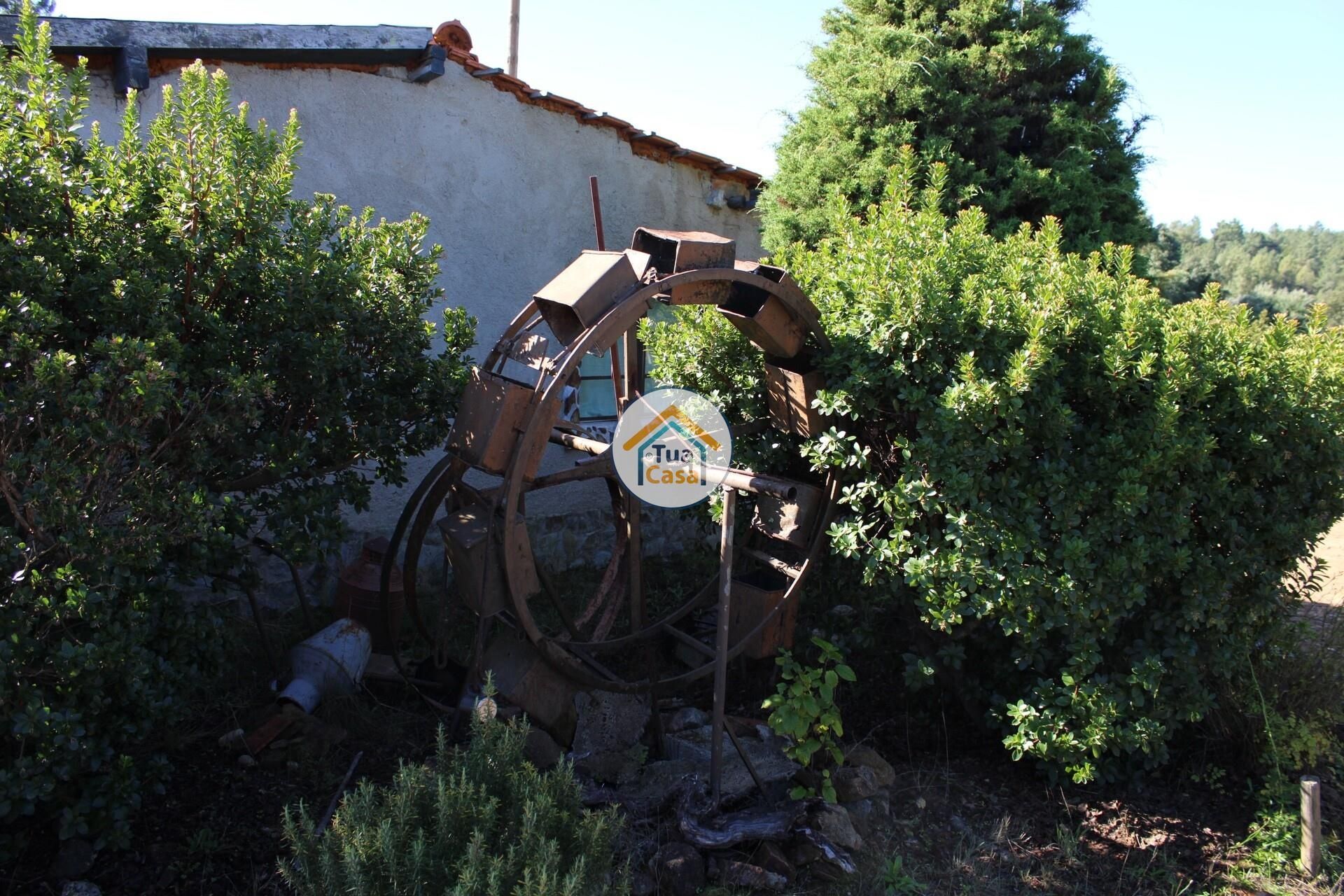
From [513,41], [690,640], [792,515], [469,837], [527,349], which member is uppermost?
[513,41]

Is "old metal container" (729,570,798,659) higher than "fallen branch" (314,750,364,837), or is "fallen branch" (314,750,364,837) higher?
"old metal container" (729,570,798,659)

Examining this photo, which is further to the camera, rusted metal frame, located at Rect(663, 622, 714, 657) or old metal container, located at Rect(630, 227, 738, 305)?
rusted metal frame, located at Rect(663, 622, 714, 657)

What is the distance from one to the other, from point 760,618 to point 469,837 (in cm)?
209

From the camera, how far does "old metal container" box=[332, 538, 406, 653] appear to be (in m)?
5.02

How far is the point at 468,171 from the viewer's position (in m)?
6.07

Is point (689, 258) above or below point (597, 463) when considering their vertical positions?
above

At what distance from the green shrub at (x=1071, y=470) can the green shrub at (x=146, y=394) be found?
2.08 metres

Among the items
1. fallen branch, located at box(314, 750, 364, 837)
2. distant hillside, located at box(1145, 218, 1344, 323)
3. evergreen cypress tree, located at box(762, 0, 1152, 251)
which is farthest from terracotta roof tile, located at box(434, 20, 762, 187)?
distant hillside, located at box(1145, 218, 1344, 323)

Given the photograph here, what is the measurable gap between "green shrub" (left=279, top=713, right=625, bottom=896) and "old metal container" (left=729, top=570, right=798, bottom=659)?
1.63 meters

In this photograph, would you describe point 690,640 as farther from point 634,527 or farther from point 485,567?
point 485,567

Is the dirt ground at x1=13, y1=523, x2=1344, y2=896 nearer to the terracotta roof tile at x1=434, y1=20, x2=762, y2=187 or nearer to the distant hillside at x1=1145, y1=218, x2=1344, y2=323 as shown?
the terracotta roof tile at x1=434, y1=20, x2=762, y2=187

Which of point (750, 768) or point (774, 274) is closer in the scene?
point (750, 768)

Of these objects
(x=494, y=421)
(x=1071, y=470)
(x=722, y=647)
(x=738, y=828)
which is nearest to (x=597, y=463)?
(x=494, y=421)

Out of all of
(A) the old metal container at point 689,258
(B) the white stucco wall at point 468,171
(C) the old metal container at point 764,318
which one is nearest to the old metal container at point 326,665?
(B) the white stucco wall at point 468,171
